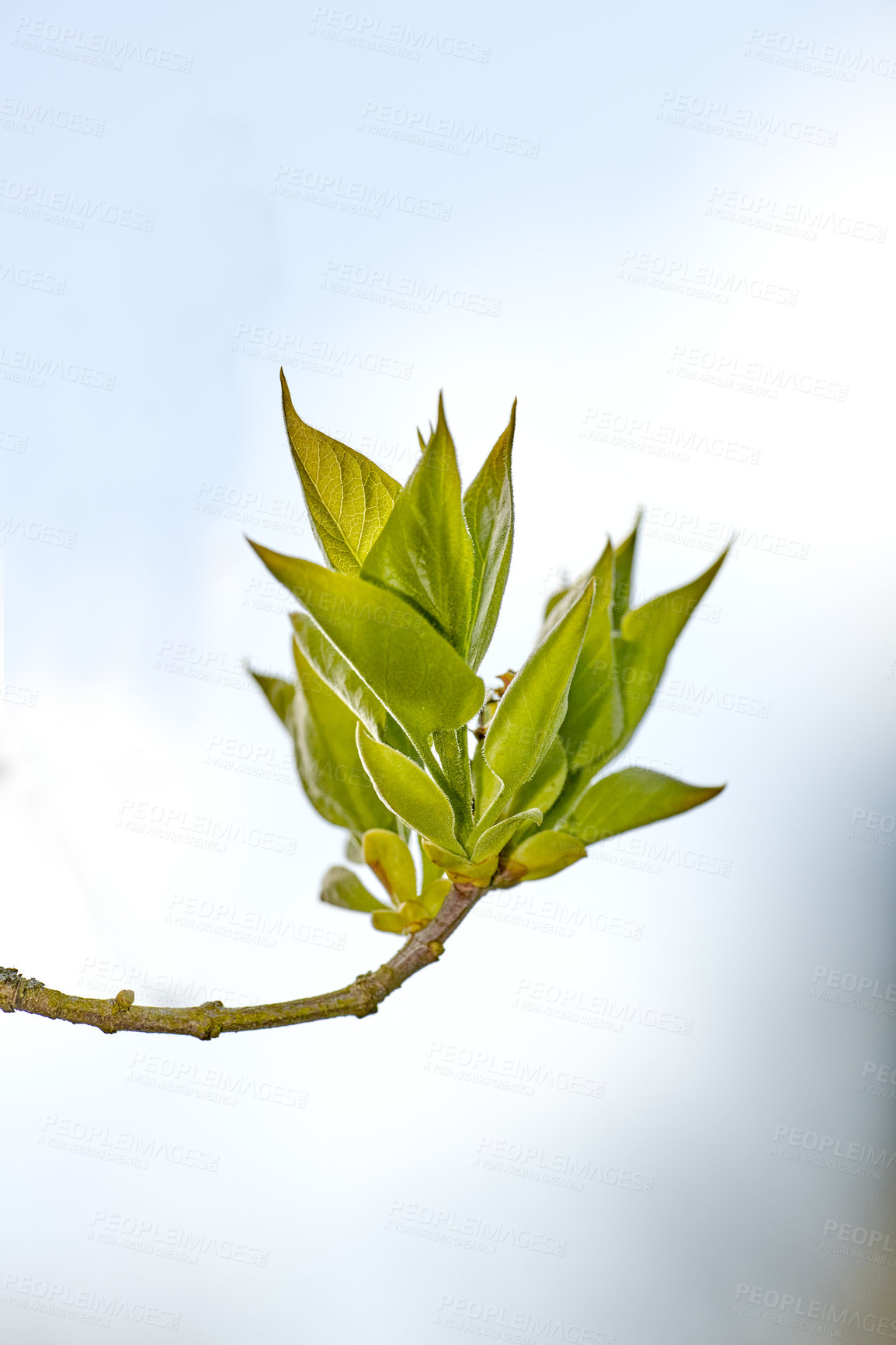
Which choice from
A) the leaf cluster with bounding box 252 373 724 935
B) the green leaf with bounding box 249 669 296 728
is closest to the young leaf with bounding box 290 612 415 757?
the leaf cluster with bounding box 252 373 724 935

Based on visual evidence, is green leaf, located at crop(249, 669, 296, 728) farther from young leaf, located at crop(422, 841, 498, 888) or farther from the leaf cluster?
young leaf, located at crop(422, 841, 498, 888)

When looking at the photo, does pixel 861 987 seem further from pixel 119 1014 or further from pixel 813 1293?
pixel 119 1014

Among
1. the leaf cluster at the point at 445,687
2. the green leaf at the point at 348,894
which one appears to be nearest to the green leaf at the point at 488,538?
the leaf cluster at the point at 445,687

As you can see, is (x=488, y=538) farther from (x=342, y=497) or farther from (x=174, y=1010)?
(x=174, y=1010)

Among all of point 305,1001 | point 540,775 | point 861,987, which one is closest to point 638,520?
point 540,775

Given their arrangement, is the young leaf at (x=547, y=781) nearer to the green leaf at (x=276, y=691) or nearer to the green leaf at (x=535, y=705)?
the green leaf at (x=535, y=705)
